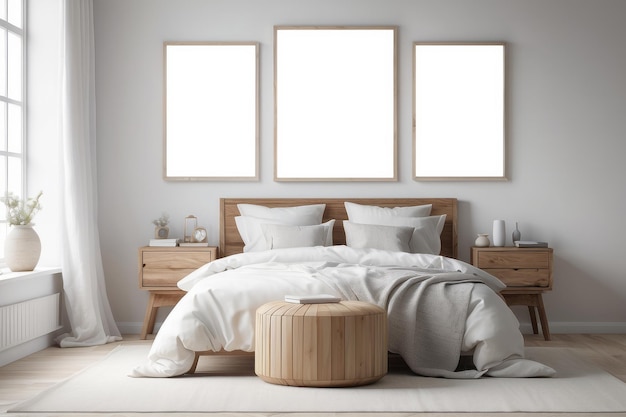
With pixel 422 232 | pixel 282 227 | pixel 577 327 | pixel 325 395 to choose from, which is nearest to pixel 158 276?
pixel 282 227

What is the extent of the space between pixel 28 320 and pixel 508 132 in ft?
13.0

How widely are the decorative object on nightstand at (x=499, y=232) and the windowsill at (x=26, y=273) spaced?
3.37m

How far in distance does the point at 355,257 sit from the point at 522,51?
8.06 ft

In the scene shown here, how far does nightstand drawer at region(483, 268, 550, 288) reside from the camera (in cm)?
579

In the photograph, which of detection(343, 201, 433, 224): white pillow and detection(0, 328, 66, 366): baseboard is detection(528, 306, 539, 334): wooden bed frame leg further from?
detection(0, 328, 66, 366): baseboard

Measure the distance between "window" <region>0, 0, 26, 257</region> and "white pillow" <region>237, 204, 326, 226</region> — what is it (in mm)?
1713

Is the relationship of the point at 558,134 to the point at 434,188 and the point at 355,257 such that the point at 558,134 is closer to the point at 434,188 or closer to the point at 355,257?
the point at 434,188

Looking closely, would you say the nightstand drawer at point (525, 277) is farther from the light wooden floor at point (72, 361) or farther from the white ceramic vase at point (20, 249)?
the white ceramic vase at point (20, 249)

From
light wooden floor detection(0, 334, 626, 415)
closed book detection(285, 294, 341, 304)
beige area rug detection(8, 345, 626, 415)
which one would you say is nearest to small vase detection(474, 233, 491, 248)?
light wooden floor detection(0, 334, 626, 415)

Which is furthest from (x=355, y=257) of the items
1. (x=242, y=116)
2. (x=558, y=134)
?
(x=558, y=134)

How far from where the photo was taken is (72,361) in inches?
192

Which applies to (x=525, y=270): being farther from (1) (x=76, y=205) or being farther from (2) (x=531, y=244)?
(1) (x=76, y=205)

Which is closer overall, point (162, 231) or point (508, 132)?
point (162, 231)

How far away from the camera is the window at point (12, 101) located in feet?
17.5
